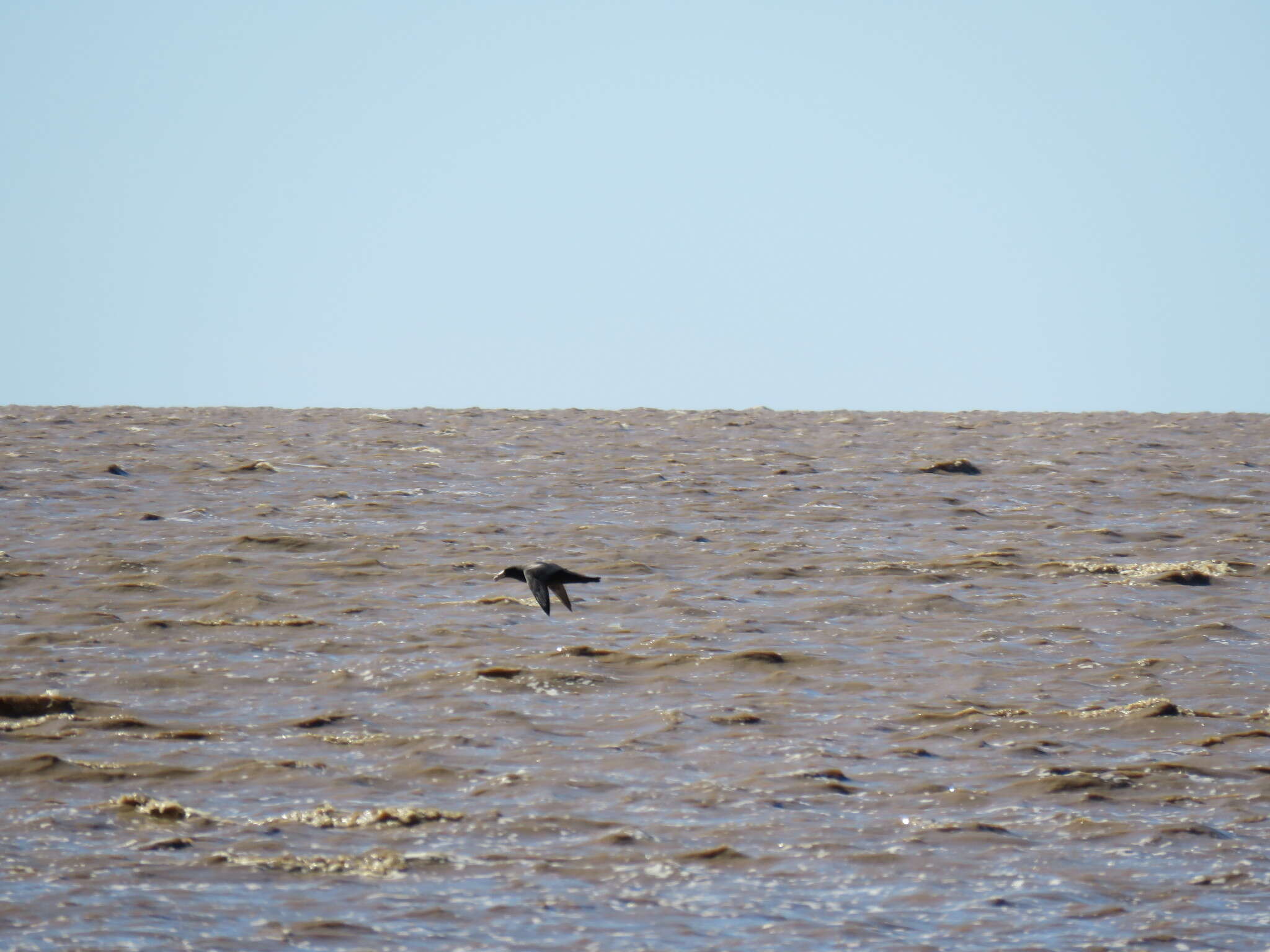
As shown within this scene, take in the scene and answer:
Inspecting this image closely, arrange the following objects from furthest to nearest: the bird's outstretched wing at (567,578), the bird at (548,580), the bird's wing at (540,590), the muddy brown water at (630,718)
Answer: the bird's outstretched wing at (567,578) → the bird at (548,580) → the bird's wing at (540,590) → the muddy brown water at (630,718)

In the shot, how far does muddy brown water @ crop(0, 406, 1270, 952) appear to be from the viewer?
6.80m

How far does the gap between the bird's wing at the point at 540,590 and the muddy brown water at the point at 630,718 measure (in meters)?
0.30

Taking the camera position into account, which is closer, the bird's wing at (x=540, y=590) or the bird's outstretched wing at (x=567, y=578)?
the bird's wing at (x=540, y=590)

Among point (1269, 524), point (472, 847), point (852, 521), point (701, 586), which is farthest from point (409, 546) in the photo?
point (1269, 524)

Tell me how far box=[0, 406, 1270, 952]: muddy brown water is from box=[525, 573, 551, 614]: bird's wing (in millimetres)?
295

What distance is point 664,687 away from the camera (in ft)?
34.6

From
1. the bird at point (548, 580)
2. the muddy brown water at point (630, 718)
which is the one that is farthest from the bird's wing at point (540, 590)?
the muddy brown water at point (630, 718)

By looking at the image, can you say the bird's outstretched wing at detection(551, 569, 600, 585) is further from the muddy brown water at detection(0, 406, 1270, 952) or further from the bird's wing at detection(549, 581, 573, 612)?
the muddy brown water at detection(0, 406, 1270, 952)

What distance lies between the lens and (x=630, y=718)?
32.2 feet

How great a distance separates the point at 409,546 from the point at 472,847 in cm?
840

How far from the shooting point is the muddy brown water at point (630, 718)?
6.80 metres

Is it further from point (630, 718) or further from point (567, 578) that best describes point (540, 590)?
point (630, 718)

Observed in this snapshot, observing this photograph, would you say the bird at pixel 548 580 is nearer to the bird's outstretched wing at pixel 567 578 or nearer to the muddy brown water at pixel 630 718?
the bird's outstretched wing at pixel 567 578

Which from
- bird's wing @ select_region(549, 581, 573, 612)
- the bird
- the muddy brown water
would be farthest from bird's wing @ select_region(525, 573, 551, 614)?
the muddy brown water
